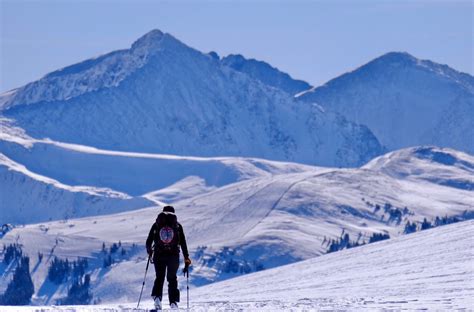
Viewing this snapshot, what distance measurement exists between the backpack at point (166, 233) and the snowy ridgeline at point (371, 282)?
2133 mm

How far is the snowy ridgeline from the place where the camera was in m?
37.4

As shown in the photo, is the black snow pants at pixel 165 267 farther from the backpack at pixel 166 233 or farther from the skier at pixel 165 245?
the backpack at pixel 166 233

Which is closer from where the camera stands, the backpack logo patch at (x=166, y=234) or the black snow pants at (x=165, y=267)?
the backpack logo patch at (x=166, y=234)

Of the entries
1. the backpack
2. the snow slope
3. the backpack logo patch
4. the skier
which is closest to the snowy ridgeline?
the snow slope

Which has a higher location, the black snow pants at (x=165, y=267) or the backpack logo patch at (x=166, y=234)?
the backpack logo patch at (x=166, y=234)

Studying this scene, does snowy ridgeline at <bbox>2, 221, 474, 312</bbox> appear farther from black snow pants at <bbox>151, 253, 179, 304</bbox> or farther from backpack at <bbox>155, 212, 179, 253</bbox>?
backpack at <bbox>155, 212, 179, 253</bbox>

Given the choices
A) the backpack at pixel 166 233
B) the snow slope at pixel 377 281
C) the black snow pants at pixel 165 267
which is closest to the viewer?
the backpack at pixel 166 233

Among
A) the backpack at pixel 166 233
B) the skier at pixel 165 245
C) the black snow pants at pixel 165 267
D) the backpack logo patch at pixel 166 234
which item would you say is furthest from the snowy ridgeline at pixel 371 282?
the backpack logo patch at pixel 166 234

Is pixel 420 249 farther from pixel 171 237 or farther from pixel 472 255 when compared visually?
pixel 171 237

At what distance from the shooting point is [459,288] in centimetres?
4266

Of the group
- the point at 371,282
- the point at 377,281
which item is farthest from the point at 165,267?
the point at 377,281

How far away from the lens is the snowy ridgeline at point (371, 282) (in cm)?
3741

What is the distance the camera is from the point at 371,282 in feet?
172

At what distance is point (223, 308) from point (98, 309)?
3.86 metres
